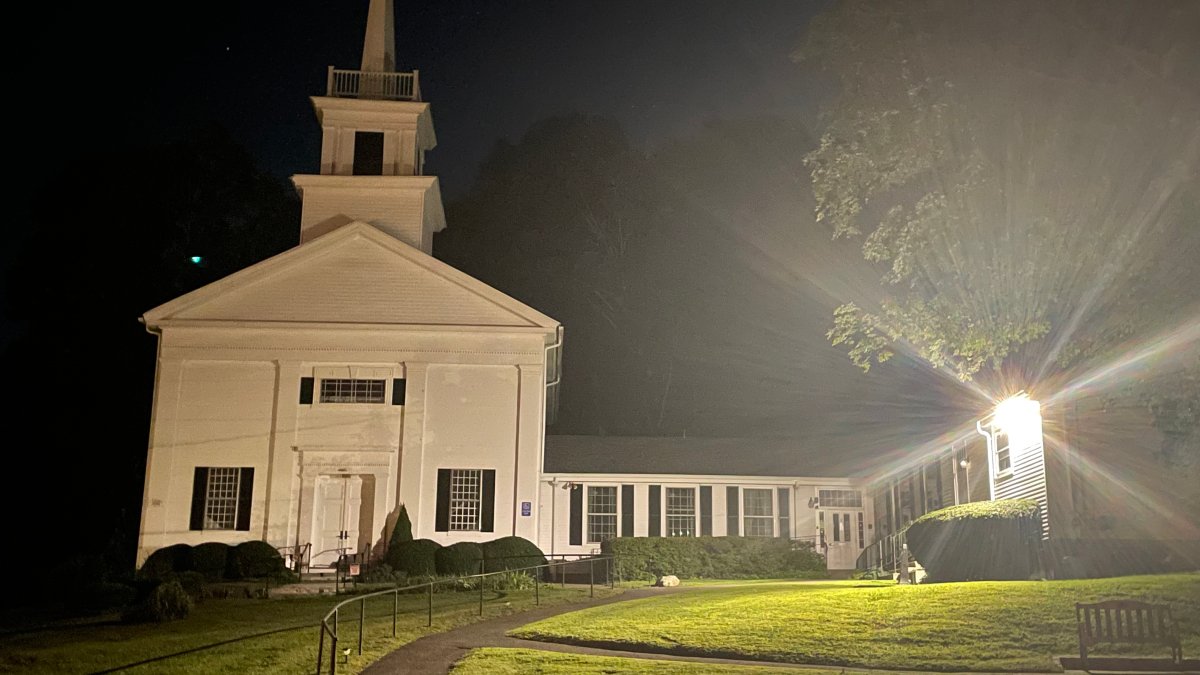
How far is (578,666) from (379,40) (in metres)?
25.3

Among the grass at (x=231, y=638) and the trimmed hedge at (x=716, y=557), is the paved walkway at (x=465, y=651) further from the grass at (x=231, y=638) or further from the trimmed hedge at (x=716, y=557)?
the trimmed hedge at (x=716, y=557)

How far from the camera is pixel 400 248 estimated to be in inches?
1172

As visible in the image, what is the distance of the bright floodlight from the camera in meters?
22.9

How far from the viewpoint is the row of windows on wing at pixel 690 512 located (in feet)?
110

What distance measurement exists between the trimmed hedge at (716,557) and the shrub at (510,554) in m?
4.52

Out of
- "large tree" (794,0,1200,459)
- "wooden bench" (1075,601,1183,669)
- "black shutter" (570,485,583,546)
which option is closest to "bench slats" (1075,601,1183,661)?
"wooden bench" (1075,601,1183,669)

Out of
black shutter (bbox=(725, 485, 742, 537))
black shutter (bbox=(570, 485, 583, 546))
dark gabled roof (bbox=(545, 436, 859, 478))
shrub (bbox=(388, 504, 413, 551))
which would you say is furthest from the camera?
dark gabled roof (bbox=(545, 436, 859, 478))

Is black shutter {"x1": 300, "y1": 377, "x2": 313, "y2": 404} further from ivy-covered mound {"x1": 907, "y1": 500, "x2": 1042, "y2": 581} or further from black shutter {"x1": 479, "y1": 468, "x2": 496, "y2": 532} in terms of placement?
ivy-covered mound {"x1": 907, "y1": 500, "x2": 1042, "y2": 581}

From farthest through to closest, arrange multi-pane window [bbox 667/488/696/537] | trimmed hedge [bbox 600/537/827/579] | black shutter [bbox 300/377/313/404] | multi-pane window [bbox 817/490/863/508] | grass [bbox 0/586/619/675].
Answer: multi-pane window [bbox 817/490/863/508]
multi-pane window [bbox 667/488/696/537]
trimmed hedge [bbox 600/537/827/579]
black shutter [bbox 300/377/313/404]
grass [bbox 0/586/619/675]

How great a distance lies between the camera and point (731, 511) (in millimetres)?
34250

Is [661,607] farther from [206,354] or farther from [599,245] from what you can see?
[599,245]

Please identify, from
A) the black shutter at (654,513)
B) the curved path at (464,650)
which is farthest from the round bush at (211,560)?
the black shutter at (654,513)

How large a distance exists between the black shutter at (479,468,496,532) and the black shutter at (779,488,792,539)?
32.0 ft

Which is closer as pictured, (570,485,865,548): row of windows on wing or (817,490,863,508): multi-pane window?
(570,485,865,548): row of windows on wing
